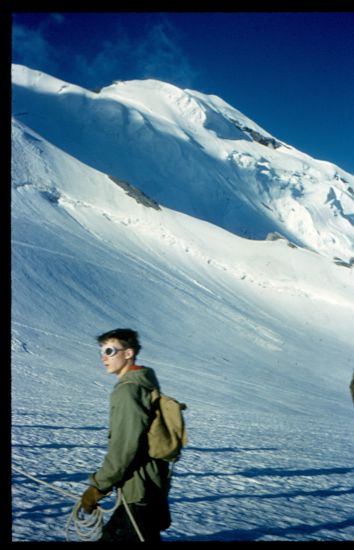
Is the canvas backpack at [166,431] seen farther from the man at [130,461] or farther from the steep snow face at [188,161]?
the steep snow face at [188,161]

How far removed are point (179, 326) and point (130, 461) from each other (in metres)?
19.1

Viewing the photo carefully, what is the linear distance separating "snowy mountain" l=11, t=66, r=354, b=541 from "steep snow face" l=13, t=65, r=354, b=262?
0.33 meters

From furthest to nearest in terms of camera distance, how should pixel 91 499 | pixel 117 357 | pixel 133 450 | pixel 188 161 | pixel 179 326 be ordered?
pixel 188 161 < pixel 179 326 < pixel 117 357 < pixel 91 499 < pixel 133 450

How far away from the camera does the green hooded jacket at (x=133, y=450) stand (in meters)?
2.39

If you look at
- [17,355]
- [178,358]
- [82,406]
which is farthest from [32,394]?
[178,358]

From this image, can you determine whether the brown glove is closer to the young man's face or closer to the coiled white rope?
the coiled white rope

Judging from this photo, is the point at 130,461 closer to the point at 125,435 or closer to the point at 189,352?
the point at 125,435

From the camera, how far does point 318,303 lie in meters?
35.4

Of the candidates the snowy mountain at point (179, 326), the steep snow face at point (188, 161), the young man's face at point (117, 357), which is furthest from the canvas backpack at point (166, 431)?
the steep snow face at point (188, 161)

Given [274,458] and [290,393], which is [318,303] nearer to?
[290,393]

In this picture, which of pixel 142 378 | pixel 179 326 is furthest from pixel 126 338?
pixel 179 326

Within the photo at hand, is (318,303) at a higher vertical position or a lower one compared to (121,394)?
higher

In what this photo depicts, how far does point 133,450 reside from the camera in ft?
7.82

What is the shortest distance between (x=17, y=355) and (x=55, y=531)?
900 cm
